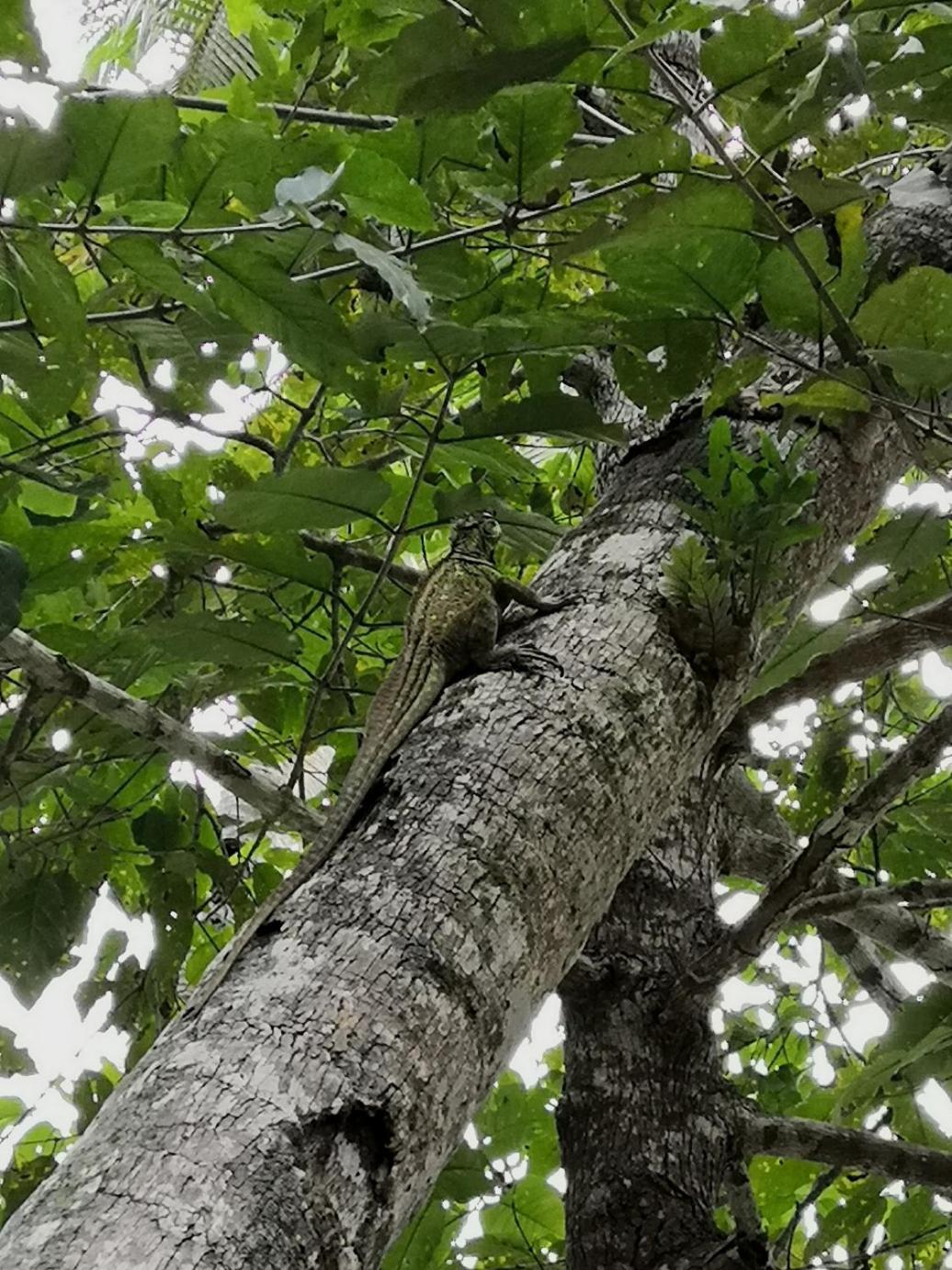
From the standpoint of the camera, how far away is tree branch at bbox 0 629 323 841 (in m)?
1.99

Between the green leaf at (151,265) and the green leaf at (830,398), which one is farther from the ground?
the green leaf at (830,398)

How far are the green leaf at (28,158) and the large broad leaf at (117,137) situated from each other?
1.0 inches

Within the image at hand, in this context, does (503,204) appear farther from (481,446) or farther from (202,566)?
(202,566)

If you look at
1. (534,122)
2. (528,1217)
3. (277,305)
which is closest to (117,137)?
(277,305)

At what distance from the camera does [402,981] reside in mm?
1171

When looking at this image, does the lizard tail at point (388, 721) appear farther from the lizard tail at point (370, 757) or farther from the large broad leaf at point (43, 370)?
the large broad leaf at point (43, 370)

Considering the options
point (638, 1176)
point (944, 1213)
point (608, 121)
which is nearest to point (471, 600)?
point (608, 121)

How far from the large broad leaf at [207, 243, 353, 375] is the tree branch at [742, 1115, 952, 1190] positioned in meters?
1.45

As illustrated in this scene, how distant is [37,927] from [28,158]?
1544mm

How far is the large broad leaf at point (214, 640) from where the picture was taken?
2.07 meters

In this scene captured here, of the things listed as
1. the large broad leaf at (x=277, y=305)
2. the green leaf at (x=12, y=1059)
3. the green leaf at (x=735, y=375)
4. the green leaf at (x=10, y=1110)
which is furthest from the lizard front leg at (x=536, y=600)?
the green leaf at (x=10, y=1110)

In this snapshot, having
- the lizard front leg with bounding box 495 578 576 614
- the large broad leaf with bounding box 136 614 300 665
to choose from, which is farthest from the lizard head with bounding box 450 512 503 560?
the large broad leaf with bounding box 136 614 300 665

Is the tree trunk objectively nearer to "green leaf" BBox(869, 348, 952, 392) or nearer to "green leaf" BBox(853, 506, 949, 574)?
"green leaf" BBox(853, 506, 949, 574)

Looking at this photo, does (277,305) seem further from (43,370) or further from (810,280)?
(810,280)
